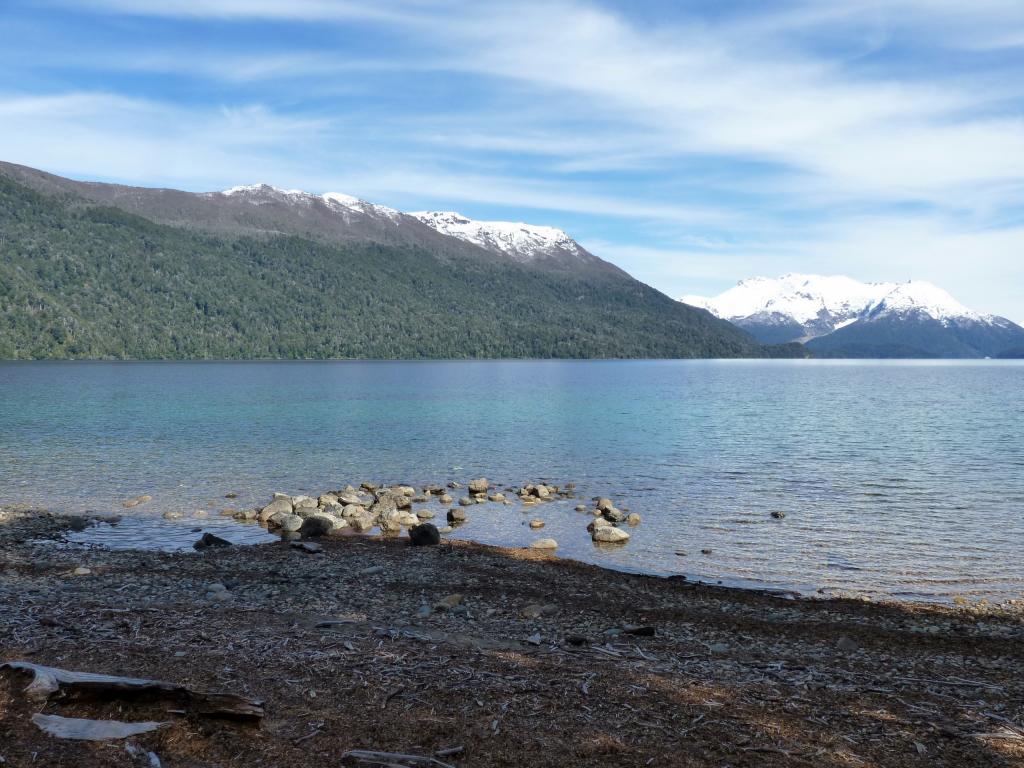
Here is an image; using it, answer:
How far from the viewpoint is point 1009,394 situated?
421 ft

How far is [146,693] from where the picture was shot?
9.12 m

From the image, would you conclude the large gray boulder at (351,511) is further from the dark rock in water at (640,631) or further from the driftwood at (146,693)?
the driftwood at (146,693)

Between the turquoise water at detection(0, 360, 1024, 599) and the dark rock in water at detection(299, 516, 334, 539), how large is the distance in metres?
6.01

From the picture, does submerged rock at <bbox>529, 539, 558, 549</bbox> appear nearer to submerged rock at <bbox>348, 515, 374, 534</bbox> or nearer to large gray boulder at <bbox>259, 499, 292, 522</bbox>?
submerged rock at <bbox>348, 515, 374, 534</bbox>

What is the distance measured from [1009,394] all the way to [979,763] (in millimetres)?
143217

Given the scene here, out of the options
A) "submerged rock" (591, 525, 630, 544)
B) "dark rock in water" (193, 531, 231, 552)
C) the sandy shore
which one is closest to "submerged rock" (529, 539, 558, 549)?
"submerged rock" (591, 525, 630, 544)

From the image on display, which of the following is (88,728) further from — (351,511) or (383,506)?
(383,506)

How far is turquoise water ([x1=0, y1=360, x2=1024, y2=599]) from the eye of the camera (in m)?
27.2

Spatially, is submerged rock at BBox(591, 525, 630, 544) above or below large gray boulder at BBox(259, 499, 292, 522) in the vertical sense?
above

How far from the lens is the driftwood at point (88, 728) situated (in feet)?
27.2

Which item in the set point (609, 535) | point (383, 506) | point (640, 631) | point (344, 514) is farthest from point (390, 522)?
point (640, 631)

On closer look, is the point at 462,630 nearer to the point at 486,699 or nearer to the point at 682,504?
the point at 486,699

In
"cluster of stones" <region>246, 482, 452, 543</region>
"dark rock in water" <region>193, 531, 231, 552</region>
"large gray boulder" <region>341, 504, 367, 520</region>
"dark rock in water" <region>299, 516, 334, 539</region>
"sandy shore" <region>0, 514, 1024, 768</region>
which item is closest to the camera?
"sandy shore" <region>0, 514, 1024, 768</region>

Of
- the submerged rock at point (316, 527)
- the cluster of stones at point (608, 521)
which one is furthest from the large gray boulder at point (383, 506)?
the cluster of stones at point (608, 521)
